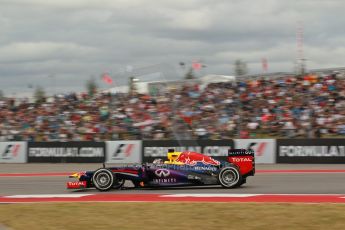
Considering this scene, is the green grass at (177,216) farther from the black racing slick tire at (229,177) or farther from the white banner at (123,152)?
the white banner at (123,152)

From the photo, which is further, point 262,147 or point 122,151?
point 122,151

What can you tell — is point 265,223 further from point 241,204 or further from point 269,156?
point 269,156

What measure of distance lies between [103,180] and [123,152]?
1302 centimetres

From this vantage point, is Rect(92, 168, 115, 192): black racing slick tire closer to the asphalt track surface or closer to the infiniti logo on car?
the asphalt track surface

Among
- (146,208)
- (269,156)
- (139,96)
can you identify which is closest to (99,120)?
(139,96)

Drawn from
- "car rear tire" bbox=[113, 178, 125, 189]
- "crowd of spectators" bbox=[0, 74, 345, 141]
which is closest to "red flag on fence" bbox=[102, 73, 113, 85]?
"crowd of spectators" bbox=[0, 74, 345, 141]

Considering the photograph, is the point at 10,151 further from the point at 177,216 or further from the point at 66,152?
the point at 177,216

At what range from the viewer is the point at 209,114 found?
25.8 meters

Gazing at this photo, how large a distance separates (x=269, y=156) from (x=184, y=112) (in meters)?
4.31

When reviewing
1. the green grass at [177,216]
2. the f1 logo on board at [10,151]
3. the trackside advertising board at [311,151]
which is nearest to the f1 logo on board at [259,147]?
the trackside advertising board at [311,151]

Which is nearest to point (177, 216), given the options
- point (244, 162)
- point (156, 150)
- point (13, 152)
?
point (244, 162)

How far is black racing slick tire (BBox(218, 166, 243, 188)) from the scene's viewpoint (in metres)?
13.3

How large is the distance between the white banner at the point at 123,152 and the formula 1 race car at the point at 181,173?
497 inches

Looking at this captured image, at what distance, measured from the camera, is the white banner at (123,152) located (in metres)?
26.4
